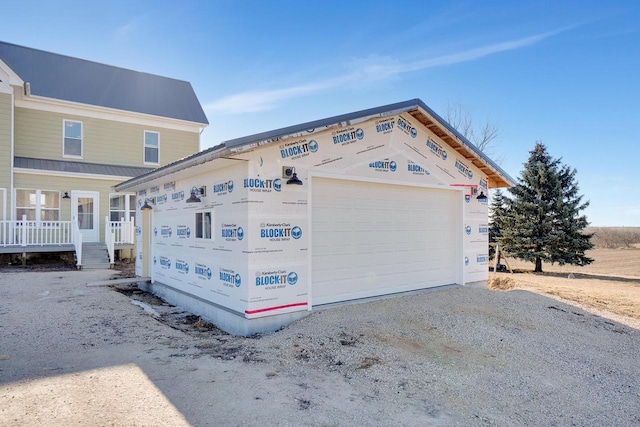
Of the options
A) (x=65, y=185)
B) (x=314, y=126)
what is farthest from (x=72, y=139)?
(x=314, y=126)

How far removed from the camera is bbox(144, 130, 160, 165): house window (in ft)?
59.1

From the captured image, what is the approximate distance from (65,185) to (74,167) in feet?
2.95

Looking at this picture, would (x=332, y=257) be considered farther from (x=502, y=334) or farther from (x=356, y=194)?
(x=502, y=334)

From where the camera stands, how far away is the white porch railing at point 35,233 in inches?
536

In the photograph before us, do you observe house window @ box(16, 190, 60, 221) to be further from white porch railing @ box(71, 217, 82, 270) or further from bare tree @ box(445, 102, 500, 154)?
bare tree @ box(445, 102, 500, 154)

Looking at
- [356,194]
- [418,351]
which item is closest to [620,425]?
[418,351]

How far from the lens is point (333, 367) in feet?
15.3

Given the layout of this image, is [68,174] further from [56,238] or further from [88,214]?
[56,238]

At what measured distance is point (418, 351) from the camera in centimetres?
526

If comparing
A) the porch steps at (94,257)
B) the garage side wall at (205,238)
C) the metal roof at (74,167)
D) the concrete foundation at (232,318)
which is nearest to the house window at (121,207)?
the metal roof at (74,167)

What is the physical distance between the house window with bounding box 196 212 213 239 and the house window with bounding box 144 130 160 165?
1192 centimetres

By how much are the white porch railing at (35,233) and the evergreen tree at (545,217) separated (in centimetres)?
1975

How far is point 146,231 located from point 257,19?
6.86 meters

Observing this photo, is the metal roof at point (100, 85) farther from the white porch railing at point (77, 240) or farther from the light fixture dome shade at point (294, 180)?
the light fixture dome shade at point (294, 180)
